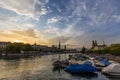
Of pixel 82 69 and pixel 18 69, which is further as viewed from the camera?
pixel 18 69

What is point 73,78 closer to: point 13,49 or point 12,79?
point 12,79

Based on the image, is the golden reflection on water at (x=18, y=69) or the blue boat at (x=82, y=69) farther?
the blue boat at (x=82, y=69)

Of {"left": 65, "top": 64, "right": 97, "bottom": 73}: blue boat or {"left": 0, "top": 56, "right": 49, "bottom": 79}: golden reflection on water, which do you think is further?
{"left": 65, "top": 64, "right": 97, "bottom": 73}: blue boat

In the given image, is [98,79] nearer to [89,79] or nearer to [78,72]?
[89,79]

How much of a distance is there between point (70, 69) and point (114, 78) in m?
14.0

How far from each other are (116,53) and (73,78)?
8971 centimetres

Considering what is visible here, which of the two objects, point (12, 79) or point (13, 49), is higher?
point (13, 49)

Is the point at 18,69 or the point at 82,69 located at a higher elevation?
the point at 82,69

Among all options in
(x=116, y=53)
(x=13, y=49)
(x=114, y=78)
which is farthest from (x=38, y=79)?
(x=13, y=49)

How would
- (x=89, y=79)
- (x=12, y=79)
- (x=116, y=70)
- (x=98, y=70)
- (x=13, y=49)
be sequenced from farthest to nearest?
(x=13, y=49) → (x=98, y=70) → (x=116, y=70) → (x=89, y=79) → (x=12, y=79)

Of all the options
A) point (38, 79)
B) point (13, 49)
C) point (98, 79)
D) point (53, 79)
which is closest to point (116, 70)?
point (98, 79)

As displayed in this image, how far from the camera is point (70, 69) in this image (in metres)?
55.5

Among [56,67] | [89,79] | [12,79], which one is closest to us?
[12,79]

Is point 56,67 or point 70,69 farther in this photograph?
point 56,67
